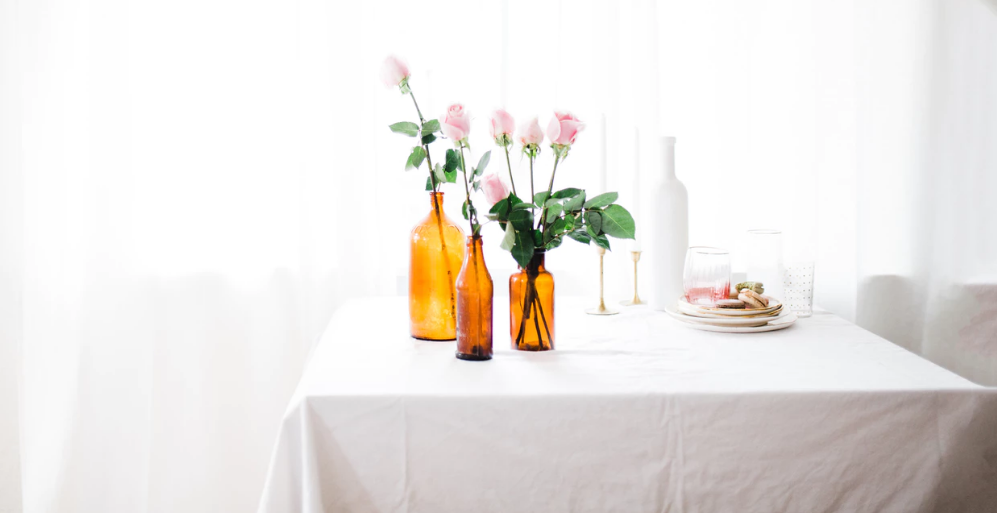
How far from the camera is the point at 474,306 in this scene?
42.0 inches

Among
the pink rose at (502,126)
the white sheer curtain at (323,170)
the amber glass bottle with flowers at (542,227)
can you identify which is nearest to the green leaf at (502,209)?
the amber glass bottle with flowers at (542,227)

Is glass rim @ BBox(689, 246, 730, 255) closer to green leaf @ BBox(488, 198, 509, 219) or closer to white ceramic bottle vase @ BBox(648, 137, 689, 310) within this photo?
white ceramic bottle vase @ BBox(648, 137, 689, 310)

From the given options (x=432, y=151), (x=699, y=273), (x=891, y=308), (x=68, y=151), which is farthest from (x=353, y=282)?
(x=891, y=308)

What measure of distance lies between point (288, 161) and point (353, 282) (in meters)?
0.34

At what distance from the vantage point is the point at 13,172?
1712mm

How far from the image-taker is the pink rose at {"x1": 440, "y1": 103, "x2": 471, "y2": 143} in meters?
1.07

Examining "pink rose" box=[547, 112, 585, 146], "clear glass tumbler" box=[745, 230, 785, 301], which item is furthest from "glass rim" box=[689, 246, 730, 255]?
"pink rose" box=[547, 112, 585, 146]

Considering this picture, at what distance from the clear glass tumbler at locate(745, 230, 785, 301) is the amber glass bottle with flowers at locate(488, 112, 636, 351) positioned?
1.35 ft

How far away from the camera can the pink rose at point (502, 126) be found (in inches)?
42.1

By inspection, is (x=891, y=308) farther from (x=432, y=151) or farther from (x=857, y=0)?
(x=432, y=151)

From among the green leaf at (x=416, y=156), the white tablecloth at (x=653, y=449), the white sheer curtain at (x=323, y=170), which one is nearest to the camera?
the white tablecloth at (x=653, y=449)

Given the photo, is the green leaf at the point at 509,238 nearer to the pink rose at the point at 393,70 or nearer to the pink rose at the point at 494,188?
the pink rose at the point at 494,188

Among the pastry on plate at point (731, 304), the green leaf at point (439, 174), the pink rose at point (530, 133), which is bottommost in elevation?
the pastry on plate at point (731, 304)

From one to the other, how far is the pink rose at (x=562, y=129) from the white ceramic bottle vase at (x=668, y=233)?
351 mm
